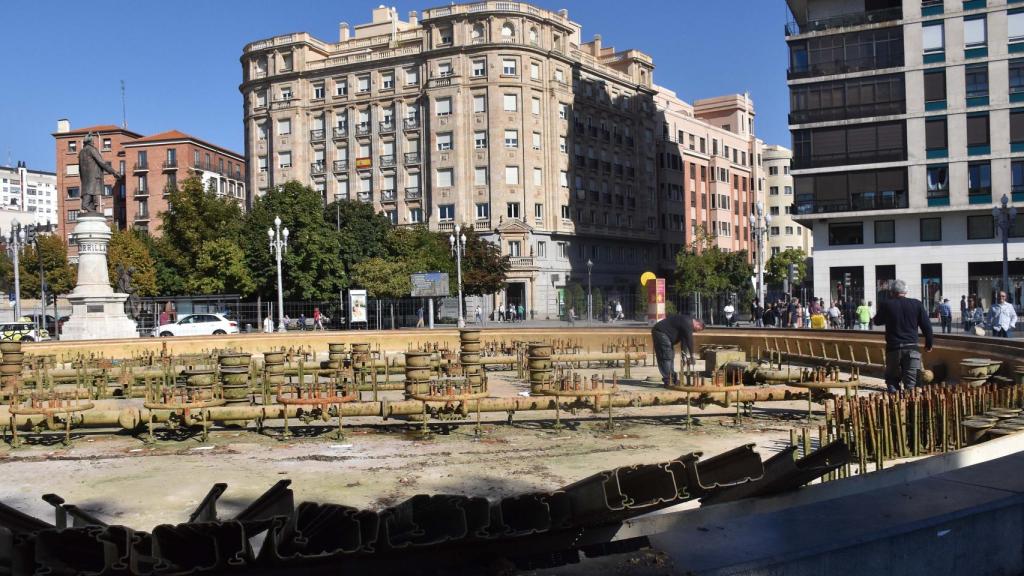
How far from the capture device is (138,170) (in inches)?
3615

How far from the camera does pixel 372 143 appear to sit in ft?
236

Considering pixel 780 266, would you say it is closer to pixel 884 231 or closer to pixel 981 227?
pixel 884 231

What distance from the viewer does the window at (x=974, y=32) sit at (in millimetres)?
48031

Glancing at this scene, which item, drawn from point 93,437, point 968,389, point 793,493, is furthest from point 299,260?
point 793,493

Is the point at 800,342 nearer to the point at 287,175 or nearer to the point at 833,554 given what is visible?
the point at 833,554

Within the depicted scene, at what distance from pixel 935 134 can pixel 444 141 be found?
35.5m

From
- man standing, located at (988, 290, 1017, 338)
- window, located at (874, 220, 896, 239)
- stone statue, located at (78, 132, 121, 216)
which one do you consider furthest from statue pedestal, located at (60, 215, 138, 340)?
window, located at (874, 220, 896, 239)

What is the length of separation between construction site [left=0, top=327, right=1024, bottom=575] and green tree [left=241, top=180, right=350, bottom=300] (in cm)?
3011

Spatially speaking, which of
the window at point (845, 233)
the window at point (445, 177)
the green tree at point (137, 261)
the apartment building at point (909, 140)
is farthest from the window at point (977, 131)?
the green tree at point (137, 261)

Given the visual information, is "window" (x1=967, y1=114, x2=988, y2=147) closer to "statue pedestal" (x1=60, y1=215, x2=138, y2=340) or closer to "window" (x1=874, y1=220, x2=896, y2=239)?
"window" (x1=874, y1=220, x2=896, y2=239)

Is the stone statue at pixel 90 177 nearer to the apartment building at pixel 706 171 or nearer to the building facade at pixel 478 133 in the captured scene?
the building facade at pixel 478 133

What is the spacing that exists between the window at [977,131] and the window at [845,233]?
7.26 metres

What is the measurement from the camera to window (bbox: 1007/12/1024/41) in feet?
155

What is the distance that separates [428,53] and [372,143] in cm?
882
